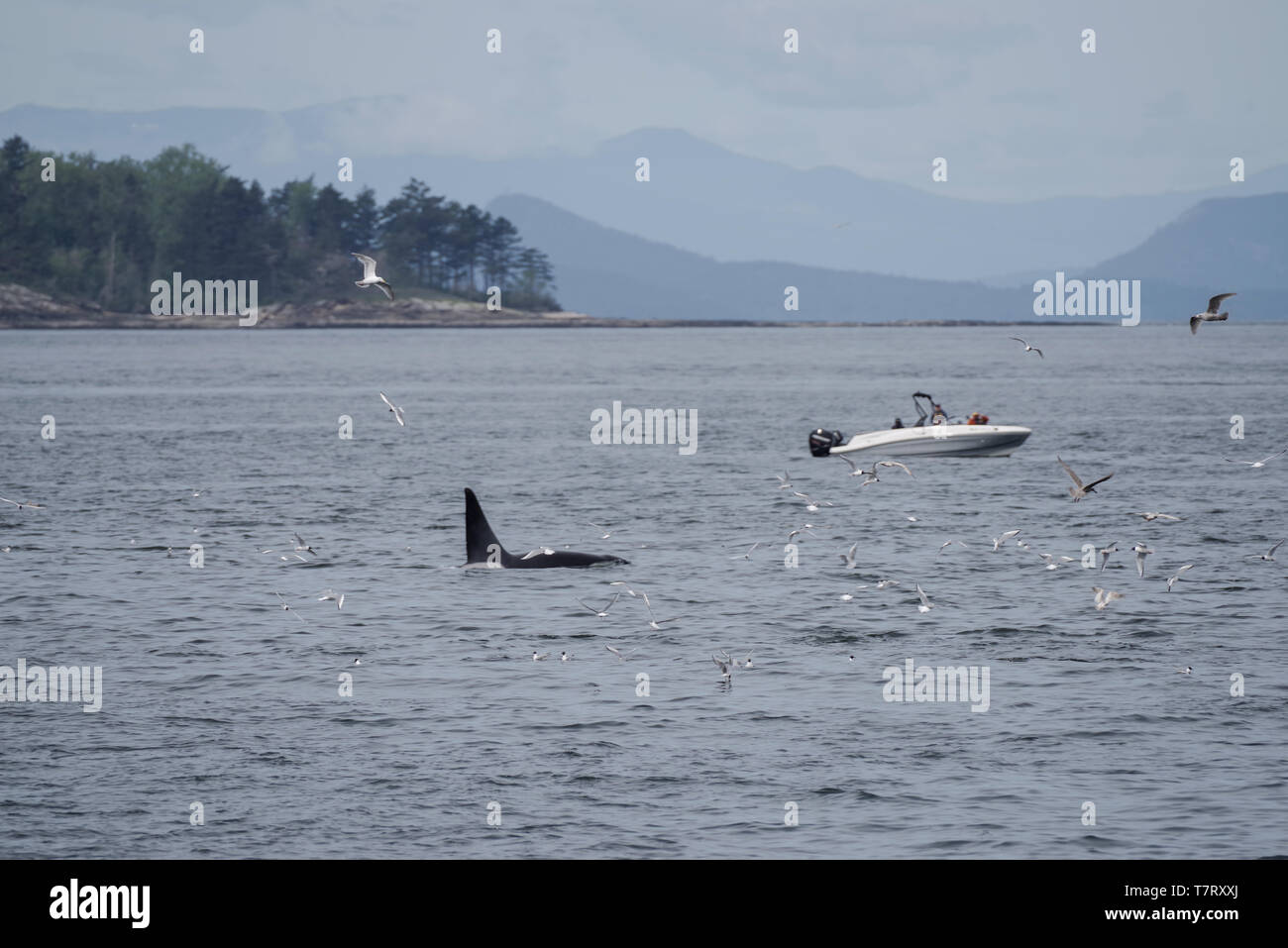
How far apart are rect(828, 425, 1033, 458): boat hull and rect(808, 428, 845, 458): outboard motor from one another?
175 cm

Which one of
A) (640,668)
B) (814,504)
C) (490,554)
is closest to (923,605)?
(640,668)

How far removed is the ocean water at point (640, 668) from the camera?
853 inches

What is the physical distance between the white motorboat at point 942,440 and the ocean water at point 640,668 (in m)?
3.63

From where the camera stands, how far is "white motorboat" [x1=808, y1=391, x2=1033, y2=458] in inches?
2886

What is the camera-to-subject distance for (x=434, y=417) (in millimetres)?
111625

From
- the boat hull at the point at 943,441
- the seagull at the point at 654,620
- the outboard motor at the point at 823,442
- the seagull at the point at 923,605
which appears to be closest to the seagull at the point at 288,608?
the seagull at the point at 654,620

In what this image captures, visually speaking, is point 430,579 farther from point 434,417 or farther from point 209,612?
point 434,417

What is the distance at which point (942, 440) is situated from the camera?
7350 centimetres

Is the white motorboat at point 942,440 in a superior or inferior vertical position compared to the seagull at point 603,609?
superior

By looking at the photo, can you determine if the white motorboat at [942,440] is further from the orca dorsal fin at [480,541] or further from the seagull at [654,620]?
the seagull at [654,620]

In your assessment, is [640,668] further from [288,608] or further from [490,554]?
[490,554]

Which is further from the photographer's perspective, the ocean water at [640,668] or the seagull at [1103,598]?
the seagull at [1103,598]

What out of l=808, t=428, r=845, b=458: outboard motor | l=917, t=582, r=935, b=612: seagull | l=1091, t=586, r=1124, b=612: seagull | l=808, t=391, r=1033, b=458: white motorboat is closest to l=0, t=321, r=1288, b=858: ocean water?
l=1091, t=586, r=1124, b=612: seagull
